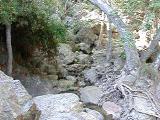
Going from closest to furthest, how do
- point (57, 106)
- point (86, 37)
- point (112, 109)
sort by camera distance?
point (57, 106), point (112, 109), point (86, 37)

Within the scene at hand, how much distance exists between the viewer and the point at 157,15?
1396cm

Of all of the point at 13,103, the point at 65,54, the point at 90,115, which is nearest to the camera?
the point at 13,103

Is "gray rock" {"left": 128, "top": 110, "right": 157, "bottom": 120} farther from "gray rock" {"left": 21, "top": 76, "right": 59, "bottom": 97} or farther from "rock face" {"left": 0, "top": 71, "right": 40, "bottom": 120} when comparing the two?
"rock face" {"left": 0, "top": 71, "right": 40, "bottom": 120}

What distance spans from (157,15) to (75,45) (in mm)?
7074

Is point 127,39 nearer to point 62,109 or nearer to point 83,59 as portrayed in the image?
point 62,109

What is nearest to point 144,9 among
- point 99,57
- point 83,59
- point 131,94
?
point 131,94

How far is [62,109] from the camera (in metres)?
9.84

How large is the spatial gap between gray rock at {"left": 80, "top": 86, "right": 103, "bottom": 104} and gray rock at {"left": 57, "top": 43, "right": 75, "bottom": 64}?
367cm

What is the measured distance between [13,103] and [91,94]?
6748 mm

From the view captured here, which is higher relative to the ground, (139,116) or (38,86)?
(38,86)

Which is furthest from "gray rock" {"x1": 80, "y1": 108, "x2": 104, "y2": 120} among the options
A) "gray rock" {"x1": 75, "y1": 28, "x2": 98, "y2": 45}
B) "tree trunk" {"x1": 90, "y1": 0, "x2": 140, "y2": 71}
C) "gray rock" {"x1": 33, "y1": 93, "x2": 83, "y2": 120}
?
"gray rock" {"x1": 75, "y1": 28, "x2": 98, "y2": 45}

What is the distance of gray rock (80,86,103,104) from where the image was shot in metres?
13.0

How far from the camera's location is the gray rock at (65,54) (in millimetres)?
17828

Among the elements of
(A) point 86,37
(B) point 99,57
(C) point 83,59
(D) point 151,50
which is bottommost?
(C) point 83,59
